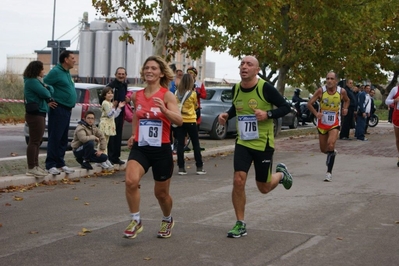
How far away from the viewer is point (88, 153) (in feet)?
47.0

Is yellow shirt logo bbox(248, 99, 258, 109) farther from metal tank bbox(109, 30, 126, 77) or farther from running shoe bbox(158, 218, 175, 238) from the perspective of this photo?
metal tank bbox(109, 30, 126, 77)

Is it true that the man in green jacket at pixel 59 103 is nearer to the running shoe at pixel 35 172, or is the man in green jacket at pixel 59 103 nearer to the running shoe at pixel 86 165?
the running shoe at pixel 35 172

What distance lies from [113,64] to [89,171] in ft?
121

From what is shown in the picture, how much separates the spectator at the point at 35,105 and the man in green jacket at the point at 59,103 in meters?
0.22

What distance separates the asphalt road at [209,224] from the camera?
24.5 feet

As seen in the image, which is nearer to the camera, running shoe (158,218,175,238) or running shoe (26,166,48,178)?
running shoe (158,218,175,238)

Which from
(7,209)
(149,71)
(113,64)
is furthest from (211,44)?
(113,64)

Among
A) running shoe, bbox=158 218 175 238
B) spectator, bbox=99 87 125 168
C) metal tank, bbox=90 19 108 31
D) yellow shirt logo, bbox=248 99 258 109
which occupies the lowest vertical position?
running shoe, bbox=158 218 175 238

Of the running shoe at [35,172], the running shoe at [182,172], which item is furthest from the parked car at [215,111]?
the running shoe at [35,172]

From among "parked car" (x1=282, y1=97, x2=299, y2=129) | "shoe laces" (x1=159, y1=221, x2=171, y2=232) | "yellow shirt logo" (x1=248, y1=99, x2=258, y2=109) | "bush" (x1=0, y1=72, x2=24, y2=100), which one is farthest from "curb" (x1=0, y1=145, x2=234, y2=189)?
"bush" (x1=0, y1=72, x2=24, y2=100)

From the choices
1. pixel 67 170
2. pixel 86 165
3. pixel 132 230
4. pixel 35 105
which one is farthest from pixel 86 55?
pixel 132 230

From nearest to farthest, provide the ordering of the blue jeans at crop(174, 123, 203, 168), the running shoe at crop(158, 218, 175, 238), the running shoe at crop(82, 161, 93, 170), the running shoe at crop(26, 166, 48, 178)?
the running shoe at crop(158, 218, 175, 238)
the running shoe at crop(26, 166, 48, 178)
the running shoe at crop(82, 161, 93, 170)
the blue jeans at crop(174, 123, 203, 168)

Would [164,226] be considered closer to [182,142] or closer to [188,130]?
[182,142]

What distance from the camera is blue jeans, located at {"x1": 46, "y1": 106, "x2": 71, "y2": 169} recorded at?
13266 millimetres
